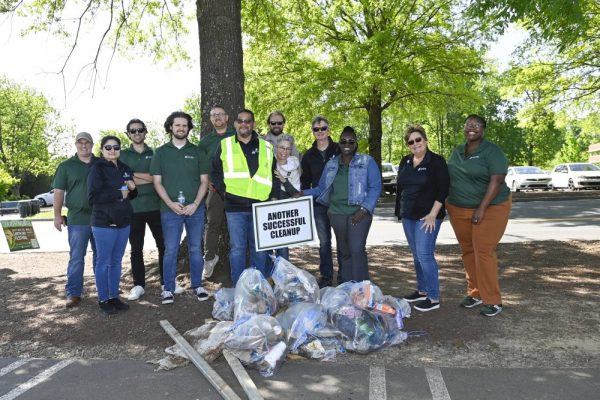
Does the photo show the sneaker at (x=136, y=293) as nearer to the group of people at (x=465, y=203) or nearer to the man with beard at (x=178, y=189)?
the man with beard at (x=178, y=189)

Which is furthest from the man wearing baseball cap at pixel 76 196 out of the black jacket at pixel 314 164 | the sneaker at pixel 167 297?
the black jacket at pixel 314 164

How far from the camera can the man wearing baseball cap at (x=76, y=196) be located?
5.43 metres

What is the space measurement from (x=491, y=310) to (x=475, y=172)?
1382 mm

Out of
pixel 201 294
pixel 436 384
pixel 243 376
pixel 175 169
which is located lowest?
pixel 436 384

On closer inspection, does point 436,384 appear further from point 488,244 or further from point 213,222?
point 213,222

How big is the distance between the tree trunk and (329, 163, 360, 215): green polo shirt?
205 cm

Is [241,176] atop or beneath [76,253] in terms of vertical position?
atop

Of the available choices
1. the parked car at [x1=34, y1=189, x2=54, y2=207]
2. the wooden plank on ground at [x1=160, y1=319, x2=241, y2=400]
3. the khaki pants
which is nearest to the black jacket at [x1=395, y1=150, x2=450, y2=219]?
the khaki pants

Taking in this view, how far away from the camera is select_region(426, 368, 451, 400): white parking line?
10.7ft

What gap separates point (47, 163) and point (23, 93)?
6848 millimetres

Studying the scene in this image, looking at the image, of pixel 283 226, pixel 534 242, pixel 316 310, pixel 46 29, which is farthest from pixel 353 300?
pixel 46 29

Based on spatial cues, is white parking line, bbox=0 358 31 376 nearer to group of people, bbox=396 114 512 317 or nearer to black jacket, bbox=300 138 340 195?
black jacket, bbox=300 138 340 195

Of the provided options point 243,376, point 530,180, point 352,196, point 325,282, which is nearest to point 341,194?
point 352,196

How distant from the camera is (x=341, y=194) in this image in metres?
5.20
